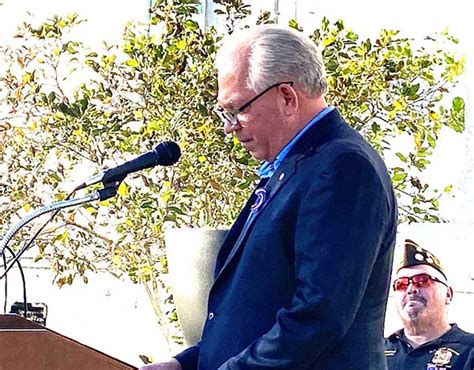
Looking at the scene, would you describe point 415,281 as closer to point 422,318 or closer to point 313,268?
point 422,318

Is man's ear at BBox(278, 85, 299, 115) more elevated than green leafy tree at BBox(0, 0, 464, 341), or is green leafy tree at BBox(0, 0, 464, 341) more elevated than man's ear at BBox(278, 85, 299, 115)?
man's ear at BBox(278, 85, 299, 115)

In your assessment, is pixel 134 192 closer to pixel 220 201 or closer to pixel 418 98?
pixel 220 201

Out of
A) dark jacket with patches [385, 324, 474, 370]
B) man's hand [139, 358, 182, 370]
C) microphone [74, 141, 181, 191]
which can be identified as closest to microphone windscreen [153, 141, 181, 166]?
microphone [74, 141, 181, 191]

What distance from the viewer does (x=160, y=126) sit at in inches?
155

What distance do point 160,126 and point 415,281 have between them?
1.02m

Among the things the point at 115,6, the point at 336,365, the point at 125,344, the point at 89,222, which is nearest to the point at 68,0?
the point at 115,6

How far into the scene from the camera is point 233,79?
2.18 metres

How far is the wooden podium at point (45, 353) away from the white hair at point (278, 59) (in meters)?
0.59

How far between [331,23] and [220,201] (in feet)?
2.68

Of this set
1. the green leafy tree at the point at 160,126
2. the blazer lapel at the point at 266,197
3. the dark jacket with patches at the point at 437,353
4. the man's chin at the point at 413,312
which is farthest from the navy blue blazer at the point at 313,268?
the green leafy tree at the point at 160,126

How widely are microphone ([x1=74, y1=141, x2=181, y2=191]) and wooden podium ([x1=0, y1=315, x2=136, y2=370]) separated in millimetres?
355

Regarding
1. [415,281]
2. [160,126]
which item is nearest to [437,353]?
[415,281]

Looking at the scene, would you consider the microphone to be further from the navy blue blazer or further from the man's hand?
the man's hand

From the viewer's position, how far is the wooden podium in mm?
1922
